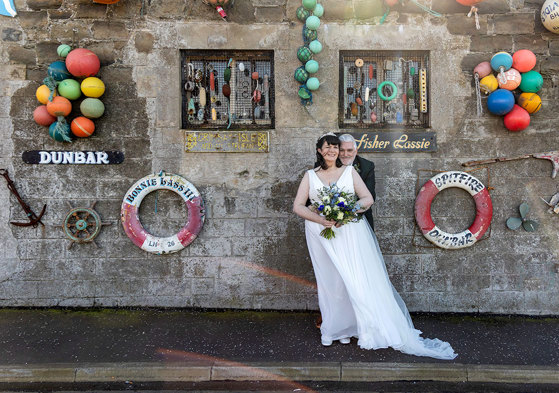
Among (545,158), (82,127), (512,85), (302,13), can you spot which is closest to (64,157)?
(82,127)

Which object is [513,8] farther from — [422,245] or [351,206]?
[351,206]

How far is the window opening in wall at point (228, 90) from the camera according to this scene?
5.36 m

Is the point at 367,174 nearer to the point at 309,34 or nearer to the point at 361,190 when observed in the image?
the point at 361,190

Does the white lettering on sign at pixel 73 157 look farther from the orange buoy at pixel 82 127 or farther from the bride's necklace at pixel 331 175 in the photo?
the bride's necklace at pixel 331 175

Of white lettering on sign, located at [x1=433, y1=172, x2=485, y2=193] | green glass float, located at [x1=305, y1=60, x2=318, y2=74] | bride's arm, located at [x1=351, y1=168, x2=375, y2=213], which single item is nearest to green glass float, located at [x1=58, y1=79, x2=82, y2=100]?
green glass float, located at [x1=305, y1=60, x2=318, y2=74]

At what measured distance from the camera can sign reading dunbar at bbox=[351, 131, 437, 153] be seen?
530cm

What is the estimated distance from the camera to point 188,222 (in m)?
5.27

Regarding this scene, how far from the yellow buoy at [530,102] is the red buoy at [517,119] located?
55 mm

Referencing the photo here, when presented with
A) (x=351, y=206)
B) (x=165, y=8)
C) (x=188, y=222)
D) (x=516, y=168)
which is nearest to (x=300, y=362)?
(x=351, y=206)

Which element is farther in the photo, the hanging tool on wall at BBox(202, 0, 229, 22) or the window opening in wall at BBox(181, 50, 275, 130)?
the window opening in wall at BBox(181, 50, 275, 130)

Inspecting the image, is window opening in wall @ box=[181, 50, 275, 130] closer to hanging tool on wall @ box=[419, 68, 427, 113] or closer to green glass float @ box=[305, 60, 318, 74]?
green glass float @ box=[305, 60, 318, 74]

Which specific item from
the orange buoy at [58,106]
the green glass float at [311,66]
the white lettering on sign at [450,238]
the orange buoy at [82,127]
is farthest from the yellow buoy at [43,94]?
the white lettering on sign at [450,238]

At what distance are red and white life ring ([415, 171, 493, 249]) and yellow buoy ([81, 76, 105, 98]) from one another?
4320 millimetres

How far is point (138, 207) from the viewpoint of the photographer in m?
5.28
